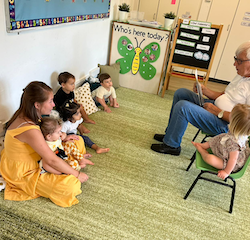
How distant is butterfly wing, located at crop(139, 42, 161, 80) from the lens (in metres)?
3.31

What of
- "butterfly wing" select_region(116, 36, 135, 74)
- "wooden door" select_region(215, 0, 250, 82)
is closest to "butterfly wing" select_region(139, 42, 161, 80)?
"butterfly wing" select_region(116, 36, 135, 74)

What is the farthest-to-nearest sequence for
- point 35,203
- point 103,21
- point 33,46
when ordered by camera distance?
1. point 103,21
2. point 33,46
3. point 35,203

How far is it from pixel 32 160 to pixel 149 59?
2.42 meters

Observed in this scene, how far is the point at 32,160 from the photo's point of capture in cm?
154

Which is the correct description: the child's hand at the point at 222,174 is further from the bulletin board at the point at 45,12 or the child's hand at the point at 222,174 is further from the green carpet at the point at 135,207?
the bulletin board at the point at 45,12

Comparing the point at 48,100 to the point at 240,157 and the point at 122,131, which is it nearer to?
the point at 122,131

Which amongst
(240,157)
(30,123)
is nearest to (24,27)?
(30,123)

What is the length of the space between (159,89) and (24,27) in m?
2.27

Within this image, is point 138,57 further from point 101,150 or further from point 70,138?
point 70,138

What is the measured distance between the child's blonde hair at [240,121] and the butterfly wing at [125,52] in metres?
2.26

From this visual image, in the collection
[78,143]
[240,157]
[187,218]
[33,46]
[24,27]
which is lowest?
[187,218]

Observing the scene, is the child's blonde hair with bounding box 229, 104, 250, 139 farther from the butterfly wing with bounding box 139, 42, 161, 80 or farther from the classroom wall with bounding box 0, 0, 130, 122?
the butterfly wing with bounding box 139, 42, 161, 80

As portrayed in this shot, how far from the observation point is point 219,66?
4430 mm

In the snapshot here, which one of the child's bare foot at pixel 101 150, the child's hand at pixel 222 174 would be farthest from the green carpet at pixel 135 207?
the child's hand at pixel 222 174
